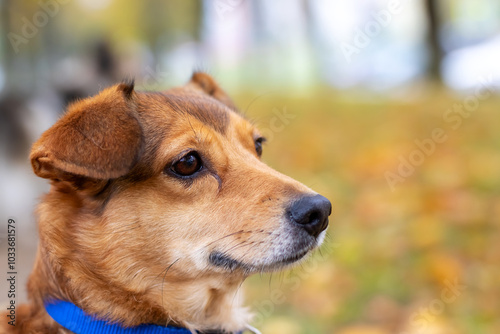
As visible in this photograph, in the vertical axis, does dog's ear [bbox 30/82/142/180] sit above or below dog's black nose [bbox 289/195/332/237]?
above

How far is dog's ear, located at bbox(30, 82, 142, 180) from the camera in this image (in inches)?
100

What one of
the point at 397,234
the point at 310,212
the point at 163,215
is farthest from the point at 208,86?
the point at 397,234

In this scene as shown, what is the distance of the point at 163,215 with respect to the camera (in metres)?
2.82

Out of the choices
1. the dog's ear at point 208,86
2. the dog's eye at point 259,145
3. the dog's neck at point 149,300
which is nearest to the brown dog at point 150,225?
the dog's neck at point 149,300

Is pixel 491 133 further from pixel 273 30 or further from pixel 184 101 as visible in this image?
pixel 273 30

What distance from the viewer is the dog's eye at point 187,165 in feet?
9.49

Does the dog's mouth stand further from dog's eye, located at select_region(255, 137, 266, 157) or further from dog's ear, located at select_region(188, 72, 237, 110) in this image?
dog's ear, located at select_region(188, 72, 237, 110)

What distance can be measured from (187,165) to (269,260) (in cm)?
72

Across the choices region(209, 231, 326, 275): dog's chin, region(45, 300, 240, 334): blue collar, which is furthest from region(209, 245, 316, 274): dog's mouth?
region(45, 300, 240, 334): blue collar

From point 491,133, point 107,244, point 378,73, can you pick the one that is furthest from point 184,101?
point 378,73

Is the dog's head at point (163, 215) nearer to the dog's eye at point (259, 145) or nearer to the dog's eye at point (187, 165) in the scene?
the dog's eye at point (187, 165)

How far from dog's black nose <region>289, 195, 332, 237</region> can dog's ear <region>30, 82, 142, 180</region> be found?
91 cm

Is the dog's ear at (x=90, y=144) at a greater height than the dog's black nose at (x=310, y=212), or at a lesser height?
greater

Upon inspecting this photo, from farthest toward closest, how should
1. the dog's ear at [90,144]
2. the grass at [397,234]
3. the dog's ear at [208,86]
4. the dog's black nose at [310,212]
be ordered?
the grass at [397,234], the dog's ear at [208,86], the dog's black nose at [310,212], the dog's ear at [90,144]
